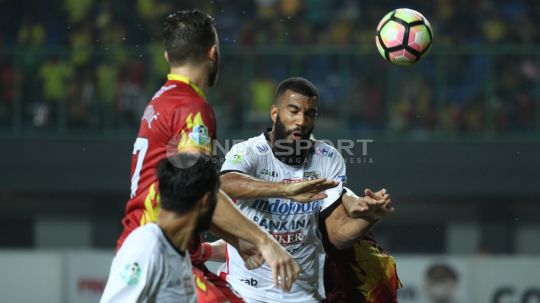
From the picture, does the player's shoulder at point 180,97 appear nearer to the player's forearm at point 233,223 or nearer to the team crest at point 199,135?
the team crest at point 199,135

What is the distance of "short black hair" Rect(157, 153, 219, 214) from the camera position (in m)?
4.13

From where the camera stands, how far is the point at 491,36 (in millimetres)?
14758

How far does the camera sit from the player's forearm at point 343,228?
6246mm

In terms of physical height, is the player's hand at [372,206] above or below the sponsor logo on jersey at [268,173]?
below

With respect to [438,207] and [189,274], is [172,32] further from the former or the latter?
[438,207]

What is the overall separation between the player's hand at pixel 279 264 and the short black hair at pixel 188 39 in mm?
1050

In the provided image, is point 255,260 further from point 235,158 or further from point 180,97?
point 235,158

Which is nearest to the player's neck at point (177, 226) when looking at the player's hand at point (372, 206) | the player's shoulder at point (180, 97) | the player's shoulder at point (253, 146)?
the player's shoulder at point (180, 97)

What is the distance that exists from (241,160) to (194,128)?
5.49 feet

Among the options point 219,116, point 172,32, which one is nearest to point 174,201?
point 172,32

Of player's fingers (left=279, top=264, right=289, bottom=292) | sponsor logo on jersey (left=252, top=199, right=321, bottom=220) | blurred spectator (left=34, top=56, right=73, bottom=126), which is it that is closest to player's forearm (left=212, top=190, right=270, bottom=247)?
player's fingers (left=279, top=264, right=289, bottom=292)

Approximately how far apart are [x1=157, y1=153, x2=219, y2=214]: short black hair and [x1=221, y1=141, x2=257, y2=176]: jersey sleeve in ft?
6.18

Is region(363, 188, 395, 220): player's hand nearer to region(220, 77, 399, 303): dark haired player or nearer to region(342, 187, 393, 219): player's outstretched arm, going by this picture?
region(342, 187, 393, 219): player's outstretched arm

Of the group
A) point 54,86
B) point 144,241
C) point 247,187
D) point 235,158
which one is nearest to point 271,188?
point 247,187
